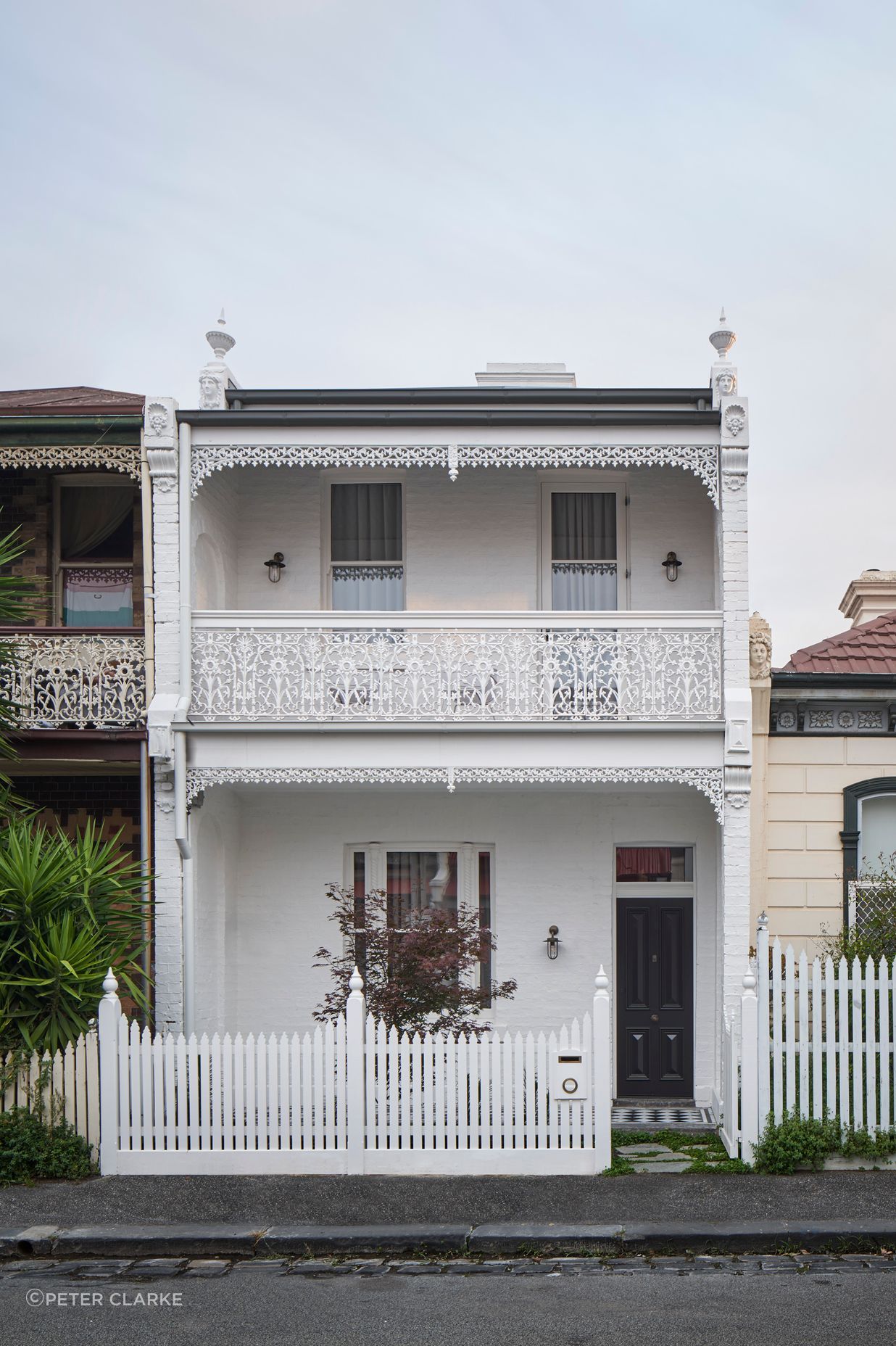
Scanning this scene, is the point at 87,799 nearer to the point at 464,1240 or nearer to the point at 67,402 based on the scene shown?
the point at 67,402

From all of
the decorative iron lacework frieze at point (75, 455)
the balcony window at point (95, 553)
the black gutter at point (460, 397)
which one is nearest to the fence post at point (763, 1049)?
the black gutter at point (460, 397)

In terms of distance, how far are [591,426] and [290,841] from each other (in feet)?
17.0

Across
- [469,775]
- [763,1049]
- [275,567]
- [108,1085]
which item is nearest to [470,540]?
[275,567]

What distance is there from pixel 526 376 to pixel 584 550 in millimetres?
2482

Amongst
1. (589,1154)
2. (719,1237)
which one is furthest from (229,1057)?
(719,1237)

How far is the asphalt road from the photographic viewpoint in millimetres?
6023

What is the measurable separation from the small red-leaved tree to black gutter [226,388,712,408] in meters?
4.77

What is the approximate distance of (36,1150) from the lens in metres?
8.70

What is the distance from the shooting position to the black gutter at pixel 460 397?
11.2m

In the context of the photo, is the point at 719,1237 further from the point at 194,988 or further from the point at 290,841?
the point at 290,841

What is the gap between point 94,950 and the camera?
9.24 meters

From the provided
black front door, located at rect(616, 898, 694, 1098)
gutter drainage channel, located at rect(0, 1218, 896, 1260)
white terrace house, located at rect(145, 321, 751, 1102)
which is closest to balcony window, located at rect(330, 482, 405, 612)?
white terrace house, located at rect(145, 321, 751, 1102)

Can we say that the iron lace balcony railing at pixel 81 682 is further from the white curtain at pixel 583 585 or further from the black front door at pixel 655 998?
the black front door at pixel 655 998

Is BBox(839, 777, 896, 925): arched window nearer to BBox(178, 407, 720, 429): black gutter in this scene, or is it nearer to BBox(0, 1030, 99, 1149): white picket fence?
BBox(178, 407, 720, 429): black gutter
